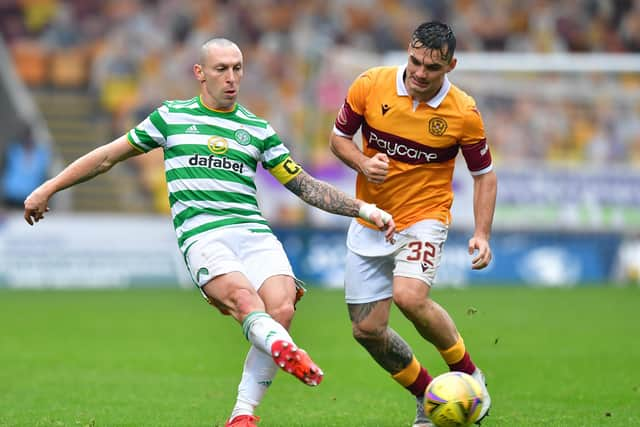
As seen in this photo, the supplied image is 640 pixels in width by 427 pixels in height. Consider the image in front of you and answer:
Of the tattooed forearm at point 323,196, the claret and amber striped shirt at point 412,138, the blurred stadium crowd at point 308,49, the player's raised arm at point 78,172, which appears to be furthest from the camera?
the blurred stadium crowd at point 308,49

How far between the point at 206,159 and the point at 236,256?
0.62m

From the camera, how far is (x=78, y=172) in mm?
7148

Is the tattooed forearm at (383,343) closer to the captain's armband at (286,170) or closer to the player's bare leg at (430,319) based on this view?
the player's bare leg at (430,319)

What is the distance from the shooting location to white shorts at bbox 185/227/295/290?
7.04m

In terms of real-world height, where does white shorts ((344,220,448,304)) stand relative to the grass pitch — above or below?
above

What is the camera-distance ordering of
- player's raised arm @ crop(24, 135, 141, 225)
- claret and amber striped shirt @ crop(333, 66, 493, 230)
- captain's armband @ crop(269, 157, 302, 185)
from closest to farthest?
player's raised arm @ crop(24, 135, 141, 225)
captain's armband @ crop(269, 157, 302, 185)
claret and amber striped shirt @ crop(333, 66, 493, 230)

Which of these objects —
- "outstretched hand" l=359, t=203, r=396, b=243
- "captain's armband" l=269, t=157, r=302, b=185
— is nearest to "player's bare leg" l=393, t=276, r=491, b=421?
"outstretched hand" l=359, t=203, r=396, b=243

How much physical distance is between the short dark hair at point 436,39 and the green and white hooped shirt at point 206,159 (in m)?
1.15

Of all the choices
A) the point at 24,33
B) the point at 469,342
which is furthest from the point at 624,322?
the point at 24,33

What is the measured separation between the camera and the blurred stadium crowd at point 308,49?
24719 mm

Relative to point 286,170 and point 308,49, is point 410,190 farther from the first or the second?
point 308,49

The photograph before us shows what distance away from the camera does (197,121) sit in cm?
721

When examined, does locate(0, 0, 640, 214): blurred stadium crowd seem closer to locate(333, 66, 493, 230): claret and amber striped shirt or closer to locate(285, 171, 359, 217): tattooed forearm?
locate(333, 66, 493, 230): claret and amber striped shirt

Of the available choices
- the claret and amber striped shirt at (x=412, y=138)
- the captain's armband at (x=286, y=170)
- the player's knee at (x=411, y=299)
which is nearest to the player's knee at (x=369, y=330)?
the player's knee at (x=411, y=299)
